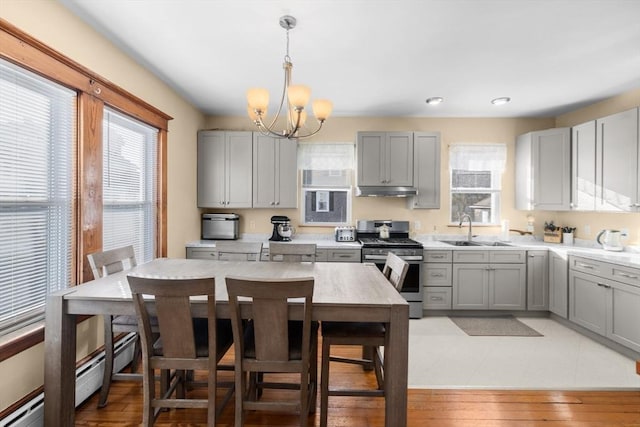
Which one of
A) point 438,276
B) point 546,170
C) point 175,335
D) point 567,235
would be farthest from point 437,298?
point 175,335

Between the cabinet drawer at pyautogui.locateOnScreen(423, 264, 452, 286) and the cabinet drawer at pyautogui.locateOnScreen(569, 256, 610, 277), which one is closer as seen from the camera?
the cabinet drawer at pyautogui.locateOnScreen(569, 256, 610, 277)

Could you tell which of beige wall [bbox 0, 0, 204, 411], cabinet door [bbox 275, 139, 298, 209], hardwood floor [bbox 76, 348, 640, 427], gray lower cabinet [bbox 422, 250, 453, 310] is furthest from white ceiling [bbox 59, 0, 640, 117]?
hardwood floor [bbox 76, 348, 640, 427]

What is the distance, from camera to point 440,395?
7.71 feet

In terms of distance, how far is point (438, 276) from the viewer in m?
3.95

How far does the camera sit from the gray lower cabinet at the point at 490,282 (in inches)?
154

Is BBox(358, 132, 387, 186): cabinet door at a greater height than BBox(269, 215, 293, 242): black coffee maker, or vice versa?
BBox(358, 132, 387, 186): cabinet door

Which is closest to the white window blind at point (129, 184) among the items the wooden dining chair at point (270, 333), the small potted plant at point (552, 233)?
the wooden dining chair at point (270, 333)

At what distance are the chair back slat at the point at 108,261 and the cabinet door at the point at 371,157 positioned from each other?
110 inches

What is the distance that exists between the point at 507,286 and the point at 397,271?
7.97ft

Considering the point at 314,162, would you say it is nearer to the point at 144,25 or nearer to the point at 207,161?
the point at 207,161

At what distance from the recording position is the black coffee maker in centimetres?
426

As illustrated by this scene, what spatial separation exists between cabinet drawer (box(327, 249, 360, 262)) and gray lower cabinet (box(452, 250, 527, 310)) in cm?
121

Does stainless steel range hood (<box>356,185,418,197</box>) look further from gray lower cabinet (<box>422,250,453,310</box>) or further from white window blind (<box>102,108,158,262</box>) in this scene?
white window blind (<box>102,108,158,262</box>)

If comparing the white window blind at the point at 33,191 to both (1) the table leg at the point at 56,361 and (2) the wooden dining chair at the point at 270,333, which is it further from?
(2) the wooden dining chair at the point at 270,333
